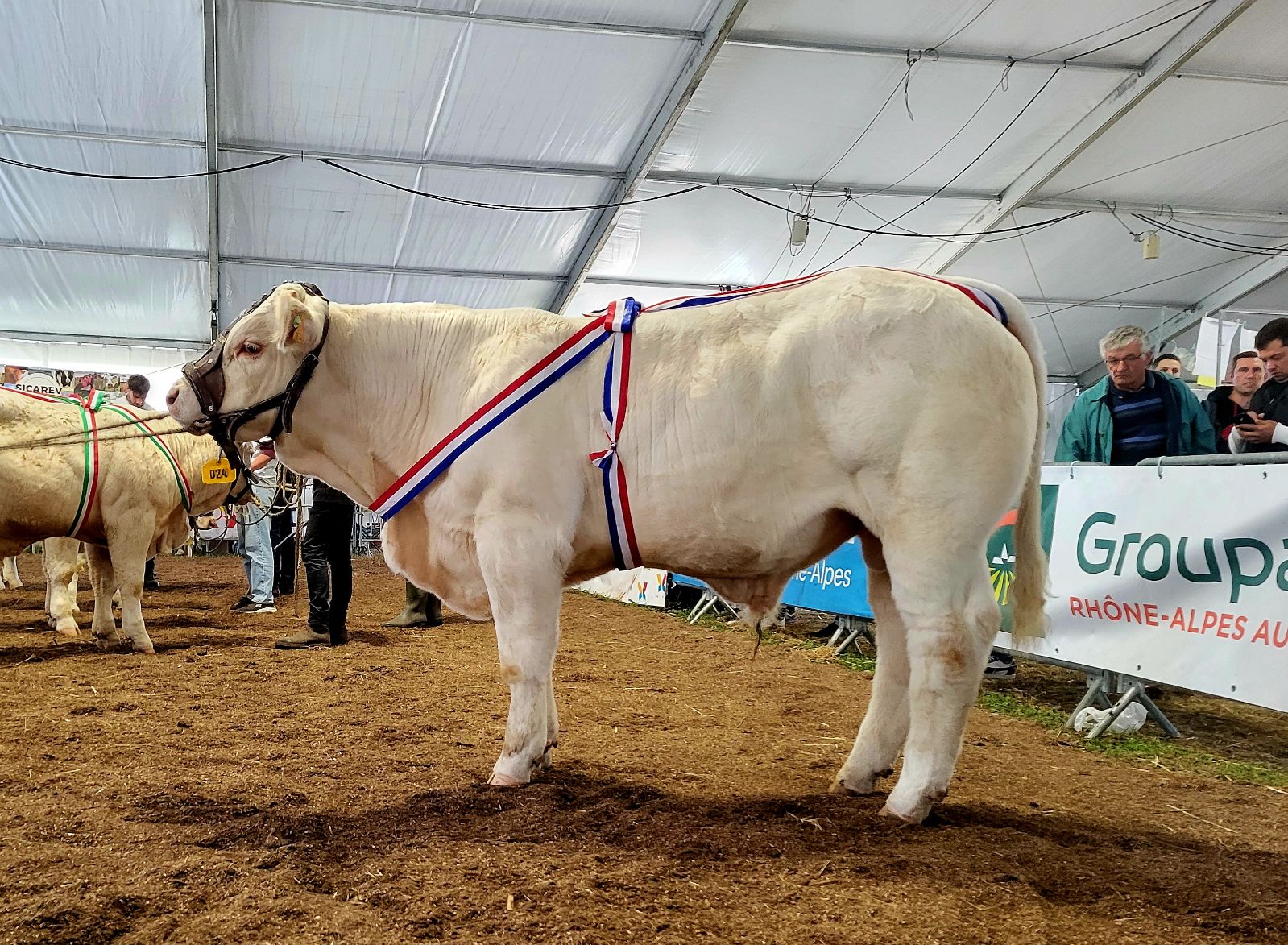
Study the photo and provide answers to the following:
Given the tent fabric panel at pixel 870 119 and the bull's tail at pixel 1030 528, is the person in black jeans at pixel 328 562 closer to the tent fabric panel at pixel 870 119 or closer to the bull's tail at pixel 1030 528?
the bull's tail at pixel 1030 528

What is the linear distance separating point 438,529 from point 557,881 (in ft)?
5.41

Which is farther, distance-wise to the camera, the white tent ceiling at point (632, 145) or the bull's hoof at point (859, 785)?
the white tent ceiling at point (632, 145)

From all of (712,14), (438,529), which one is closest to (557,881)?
(438,529)

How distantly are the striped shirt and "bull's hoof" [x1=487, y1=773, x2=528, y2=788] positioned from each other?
443cm

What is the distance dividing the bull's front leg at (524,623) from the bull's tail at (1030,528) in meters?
1.76

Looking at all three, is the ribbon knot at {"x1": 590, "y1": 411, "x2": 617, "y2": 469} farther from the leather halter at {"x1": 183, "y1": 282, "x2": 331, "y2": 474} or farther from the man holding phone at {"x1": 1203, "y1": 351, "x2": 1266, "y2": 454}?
the man holding phone at {"x1": 1203, "y1": 351, "x2": 1266, "y2": 454}

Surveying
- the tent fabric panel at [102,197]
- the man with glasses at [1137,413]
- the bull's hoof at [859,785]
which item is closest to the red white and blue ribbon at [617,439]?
the bull's hoof at [859,785]

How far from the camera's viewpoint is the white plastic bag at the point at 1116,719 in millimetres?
5254

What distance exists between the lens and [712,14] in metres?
10.3

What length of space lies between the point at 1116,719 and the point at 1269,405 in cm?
220

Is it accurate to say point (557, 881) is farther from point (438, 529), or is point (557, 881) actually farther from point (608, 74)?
point (608, 74)

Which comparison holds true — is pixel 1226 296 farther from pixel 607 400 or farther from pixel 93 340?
pixel 93 340

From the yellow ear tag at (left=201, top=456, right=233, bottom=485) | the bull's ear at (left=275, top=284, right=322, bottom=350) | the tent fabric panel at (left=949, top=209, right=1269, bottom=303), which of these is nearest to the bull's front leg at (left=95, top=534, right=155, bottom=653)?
the yellow ear tag at (left=201, top=456, right=233, bottom=485)

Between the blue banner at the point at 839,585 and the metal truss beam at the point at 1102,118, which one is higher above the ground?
the metal truss beam at the point at 1102,118
